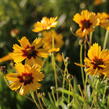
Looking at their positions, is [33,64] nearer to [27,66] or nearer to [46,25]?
[27,66]

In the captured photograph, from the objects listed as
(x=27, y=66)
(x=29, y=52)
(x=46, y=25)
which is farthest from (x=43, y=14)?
(x=27, y=66)

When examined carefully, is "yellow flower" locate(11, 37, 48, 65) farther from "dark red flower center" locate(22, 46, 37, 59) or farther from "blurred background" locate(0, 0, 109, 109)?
"blurred background" locate(0, 0, 109, 109)

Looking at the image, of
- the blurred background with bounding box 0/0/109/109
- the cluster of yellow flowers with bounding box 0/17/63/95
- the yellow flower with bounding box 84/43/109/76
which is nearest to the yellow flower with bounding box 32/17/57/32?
the cluster of yellow flowers with bounding box 0/17/63/95

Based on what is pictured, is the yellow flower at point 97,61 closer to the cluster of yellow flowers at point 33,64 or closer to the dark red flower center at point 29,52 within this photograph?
the cluster of yellow flowers at point 33,64

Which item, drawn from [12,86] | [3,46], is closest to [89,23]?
[12,86]

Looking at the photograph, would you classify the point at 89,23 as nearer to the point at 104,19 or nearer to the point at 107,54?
the point at 104,19

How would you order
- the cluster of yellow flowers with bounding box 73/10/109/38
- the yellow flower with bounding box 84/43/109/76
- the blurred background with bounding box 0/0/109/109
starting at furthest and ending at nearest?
the blurred background with bounding box 0/0/109/109 < the cluster of yellow flowers with bounding box 73/10/109/38 < the yellow flower with bounding box 84/43/109/76
